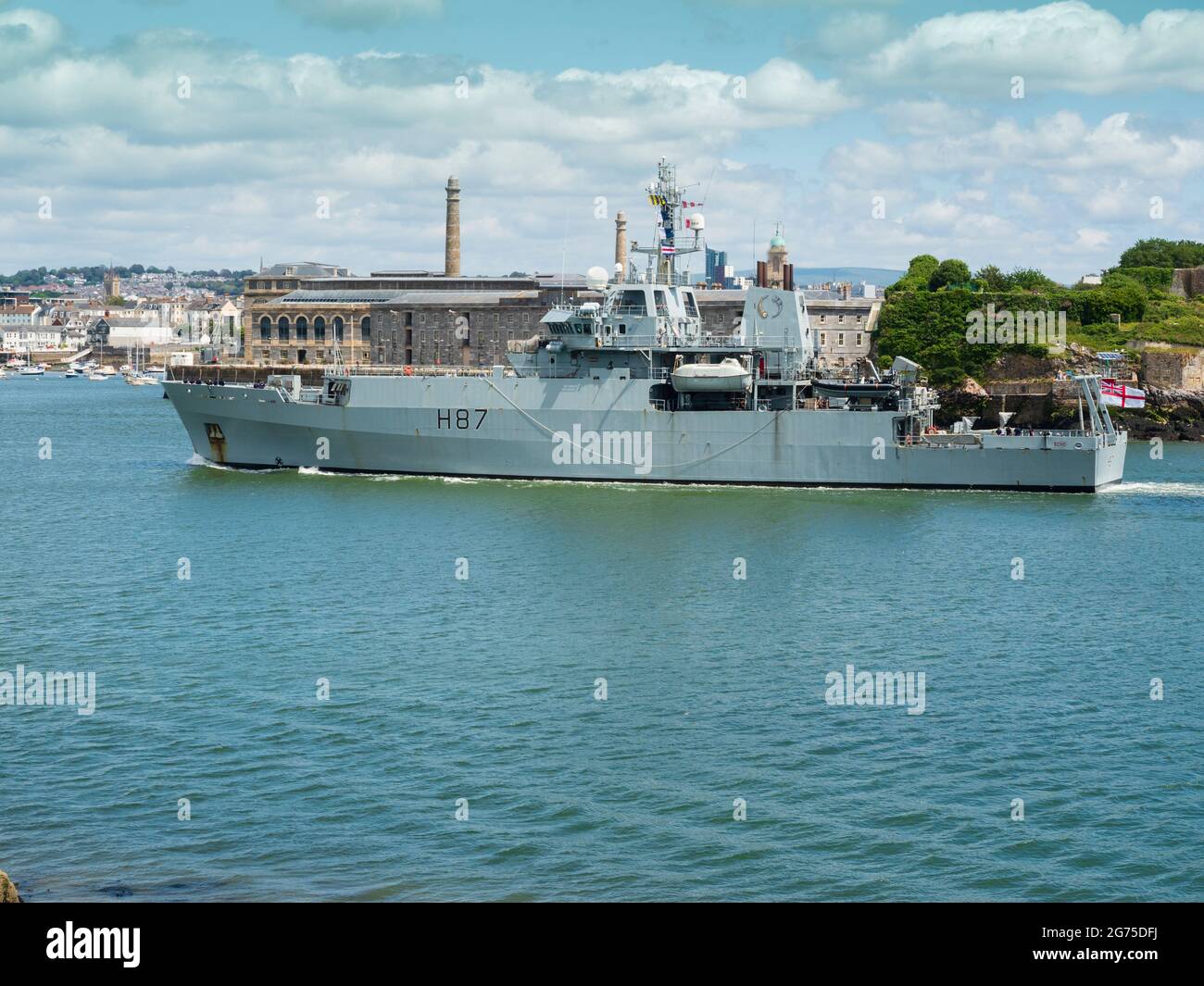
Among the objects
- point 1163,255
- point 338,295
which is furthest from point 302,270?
point 1163,255

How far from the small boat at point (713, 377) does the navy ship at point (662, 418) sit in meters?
0.05

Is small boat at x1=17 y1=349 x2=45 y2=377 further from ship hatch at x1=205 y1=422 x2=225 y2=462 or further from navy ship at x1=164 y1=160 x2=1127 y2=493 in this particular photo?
navy ship at x1=164 y1=160 x2=1127 y2=493

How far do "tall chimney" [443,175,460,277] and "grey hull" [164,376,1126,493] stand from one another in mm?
59410

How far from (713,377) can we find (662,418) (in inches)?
84.8

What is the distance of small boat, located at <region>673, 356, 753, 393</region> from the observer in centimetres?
4300

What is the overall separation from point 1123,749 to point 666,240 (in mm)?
32003

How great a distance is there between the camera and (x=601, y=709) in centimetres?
1941

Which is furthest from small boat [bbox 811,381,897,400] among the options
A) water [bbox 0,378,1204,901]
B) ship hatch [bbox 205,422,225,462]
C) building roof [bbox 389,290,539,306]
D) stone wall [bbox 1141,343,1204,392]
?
building roof [bbox 389,290,539,306]

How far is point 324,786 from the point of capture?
16344 millimetres

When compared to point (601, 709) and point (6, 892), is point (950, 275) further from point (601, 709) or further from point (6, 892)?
point (6, 892)

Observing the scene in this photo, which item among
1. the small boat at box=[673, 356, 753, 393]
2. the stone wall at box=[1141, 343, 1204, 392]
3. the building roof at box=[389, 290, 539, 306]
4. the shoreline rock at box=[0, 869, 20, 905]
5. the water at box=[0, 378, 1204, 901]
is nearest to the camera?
the shoreline rock at box=[0, 869, 20, 905]
